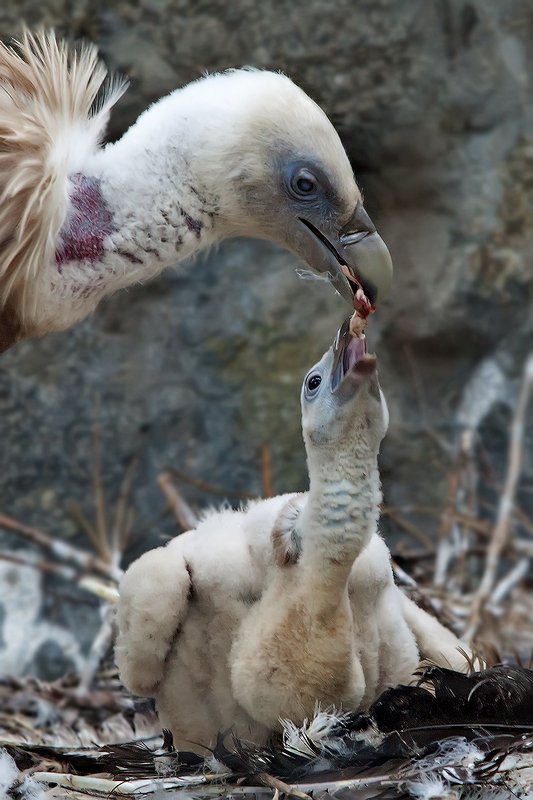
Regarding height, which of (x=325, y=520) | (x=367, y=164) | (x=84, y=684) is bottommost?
(x=84, y=684)

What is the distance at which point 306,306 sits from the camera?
3453mm

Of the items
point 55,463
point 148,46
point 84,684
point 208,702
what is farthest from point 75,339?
point 208,702

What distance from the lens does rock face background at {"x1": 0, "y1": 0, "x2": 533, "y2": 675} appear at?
3.22m

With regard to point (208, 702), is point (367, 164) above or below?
above

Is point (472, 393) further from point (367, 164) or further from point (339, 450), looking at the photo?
point (339, 450)

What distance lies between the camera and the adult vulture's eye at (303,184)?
1.74m

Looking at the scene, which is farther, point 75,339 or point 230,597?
point 75,339

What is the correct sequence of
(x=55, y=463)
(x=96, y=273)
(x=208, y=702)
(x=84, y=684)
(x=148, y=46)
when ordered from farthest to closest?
1. (x=55, y=463)
2. (x=148, y=46)
3. (x=84, y=684)
4. (x=208, y=702)
5. (x=96, y=273)

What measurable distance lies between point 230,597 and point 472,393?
6.50 ft

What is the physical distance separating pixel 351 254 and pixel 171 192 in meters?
0.32

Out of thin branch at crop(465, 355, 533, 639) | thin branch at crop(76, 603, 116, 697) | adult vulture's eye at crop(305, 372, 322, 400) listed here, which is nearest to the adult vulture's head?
adult vulture's eye at crop(305, 372, 322, 400)

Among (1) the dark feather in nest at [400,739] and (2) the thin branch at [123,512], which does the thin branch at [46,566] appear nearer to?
(2) the thin branch at [123,512]

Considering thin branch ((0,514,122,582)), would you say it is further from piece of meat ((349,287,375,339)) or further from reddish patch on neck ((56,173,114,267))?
piece of meat ((349,287,375,339))

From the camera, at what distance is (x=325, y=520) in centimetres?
167
